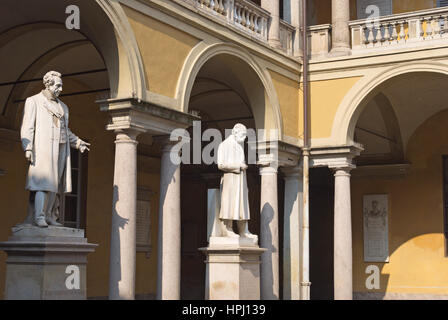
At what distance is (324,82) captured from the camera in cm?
1434

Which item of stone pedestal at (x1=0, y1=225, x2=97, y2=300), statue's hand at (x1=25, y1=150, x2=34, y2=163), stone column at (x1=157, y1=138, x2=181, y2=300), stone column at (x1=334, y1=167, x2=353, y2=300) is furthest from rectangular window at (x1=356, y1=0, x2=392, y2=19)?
stone pedestal at (x1=0, y1=225, x2=97, y2=300)

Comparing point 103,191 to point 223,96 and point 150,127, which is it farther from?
point 150,127

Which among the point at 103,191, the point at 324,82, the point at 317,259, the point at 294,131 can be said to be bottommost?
the point at 317,259

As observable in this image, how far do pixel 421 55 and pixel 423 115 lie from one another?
3497 millimetres

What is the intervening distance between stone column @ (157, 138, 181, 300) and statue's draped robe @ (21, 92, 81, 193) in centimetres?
263

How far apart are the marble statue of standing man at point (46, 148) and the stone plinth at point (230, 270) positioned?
3.11 meters

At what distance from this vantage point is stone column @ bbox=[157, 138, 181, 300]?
10391 millimetres

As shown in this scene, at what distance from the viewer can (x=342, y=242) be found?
13.7 meters

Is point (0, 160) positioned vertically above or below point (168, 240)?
above

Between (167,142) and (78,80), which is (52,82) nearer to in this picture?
(167,142)

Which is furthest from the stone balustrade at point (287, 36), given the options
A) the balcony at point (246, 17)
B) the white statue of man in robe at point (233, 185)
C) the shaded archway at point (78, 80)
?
the white statue of man in robe at point (233, 185)

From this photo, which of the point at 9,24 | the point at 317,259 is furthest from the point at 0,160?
the point at 317,259

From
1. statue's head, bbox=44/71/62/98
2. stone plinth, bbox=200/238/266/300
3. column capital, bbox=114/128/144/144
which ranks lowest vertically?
stone plinth, bbox=200/238/266/300

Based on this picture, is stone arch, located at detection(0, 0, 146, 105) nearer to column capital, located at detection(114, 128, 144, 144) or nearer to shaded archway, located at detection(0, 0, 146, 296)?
shaded archway, located at detection(0, 0, 146, 296)
